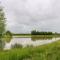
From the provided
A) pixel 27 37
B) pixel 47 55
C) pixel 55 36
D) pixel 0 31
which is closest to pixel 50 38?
pixel 55 36

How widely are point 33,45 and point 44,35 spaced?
6.99 ft

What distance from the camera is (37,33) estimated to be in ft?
54.3

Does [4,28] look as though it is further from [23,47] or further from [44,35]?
[23,47]

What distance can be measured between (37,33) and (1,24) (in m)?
11.2

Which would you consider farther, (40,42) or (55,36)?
(55,36)

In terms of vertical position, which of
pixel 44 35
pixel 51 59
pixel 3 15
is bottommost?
pixel 51 59

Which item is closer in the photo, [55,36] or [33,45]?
[33,45]

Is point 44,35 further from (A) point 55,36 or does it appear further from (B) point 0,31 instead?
(B) point 0,31

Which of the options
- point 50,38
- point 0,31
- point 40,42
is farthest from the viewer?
point 0,31

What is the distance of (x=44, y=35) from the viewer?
15758mm

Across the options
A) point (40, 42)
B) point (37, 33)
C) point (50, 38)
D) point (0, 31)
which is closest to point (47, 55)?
point (40, 42)

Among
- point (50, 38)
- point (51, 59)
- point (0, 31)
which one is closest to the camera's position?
point (51, 59)

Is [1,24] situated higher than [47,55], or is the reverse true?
[1,24]

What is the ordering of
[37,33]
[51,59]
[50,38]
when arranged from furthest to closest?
1. [37,33]
2. [50,38]
3. [51,59]
